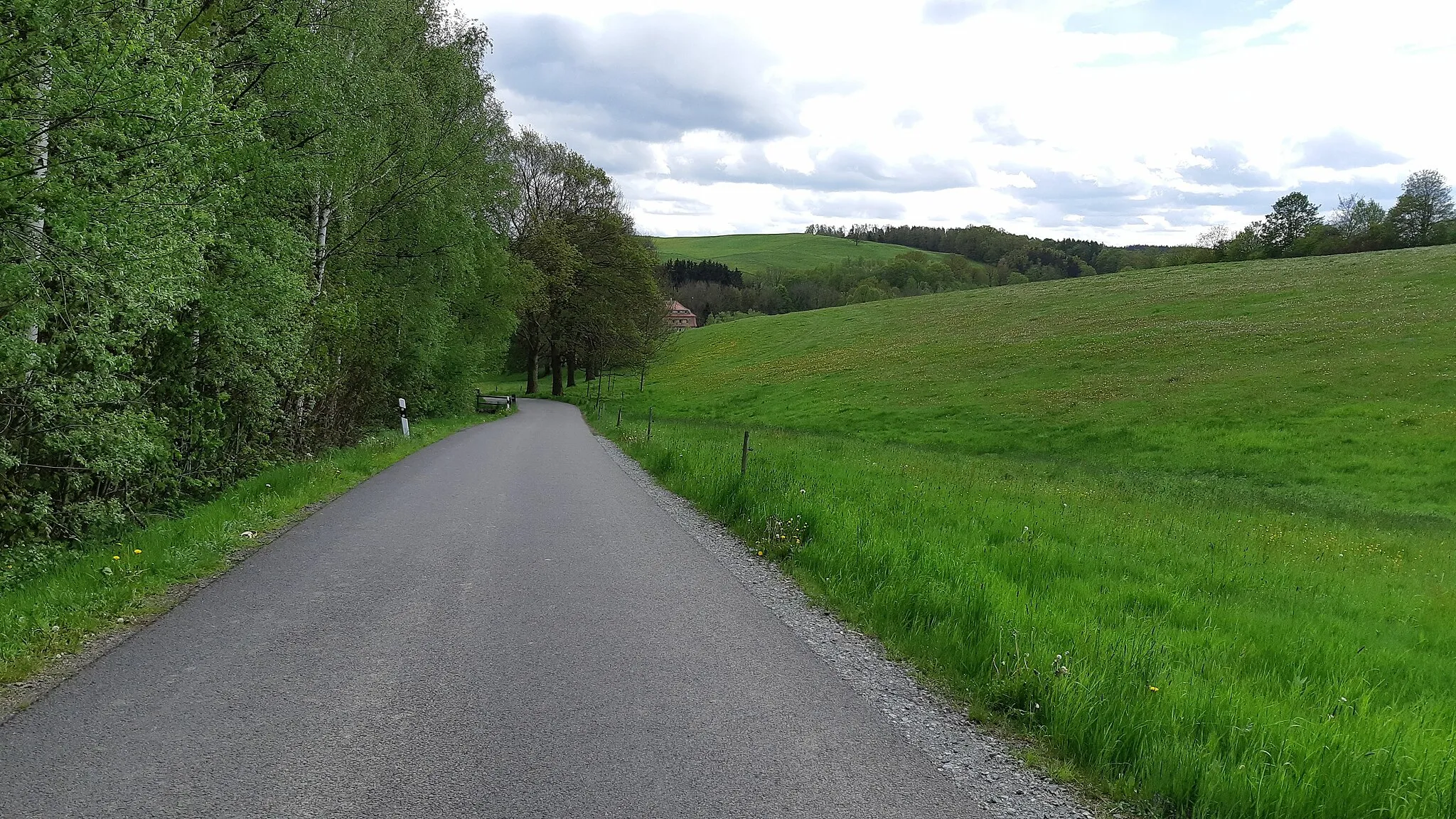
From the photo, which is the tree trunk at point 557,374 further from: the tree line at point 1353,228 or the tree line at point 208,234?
the tree line at point 1353,228

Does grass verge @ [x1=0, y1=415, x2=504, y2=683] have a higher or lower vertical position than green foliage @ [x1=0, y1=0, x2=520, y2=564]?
lower

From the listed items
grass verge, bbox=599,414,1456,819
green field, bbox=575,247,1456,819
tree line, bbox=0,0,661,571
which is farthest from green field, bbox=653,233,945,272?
grass verge, bbox=599,414,1456,819

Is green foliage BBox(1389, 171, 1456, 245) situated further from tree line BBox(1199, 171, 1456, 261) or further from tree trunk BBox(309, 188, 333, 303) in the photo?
tree trunk BBox(309, 188, 333, 303)

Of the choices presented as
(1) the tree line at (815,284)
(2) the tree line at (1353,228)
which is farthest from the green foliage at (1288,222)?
(1) the tree line at (815,284)

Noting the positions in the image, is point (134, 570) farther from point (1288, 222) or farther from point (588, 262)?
point (1288, 222)

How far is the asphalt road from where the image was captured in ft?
11.2

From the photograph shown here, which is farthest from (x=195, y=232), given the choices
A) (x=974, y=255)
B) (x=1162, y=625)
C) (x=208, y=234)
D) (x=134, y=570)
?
(x=974, y=255)

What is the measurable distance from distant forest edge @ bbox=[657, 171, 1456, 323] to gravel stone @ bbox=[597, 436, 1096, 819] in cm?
4998

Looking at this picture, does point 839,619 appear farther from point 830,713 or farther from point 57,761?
point 57,761

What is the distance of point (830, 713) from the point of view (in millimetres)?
4453

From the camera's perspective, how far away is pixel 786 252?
17388 centimetres

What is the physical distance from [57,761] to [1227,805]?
5.50 m

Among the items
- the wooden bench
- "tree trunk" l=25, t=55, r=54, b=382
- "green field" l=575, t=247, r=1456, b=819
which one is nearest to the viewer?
"green field" l=575, t=247, r=1456, b=819

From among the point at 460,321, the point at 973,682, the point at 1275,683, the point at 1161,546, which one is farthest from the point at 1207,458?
the point at 460,321
